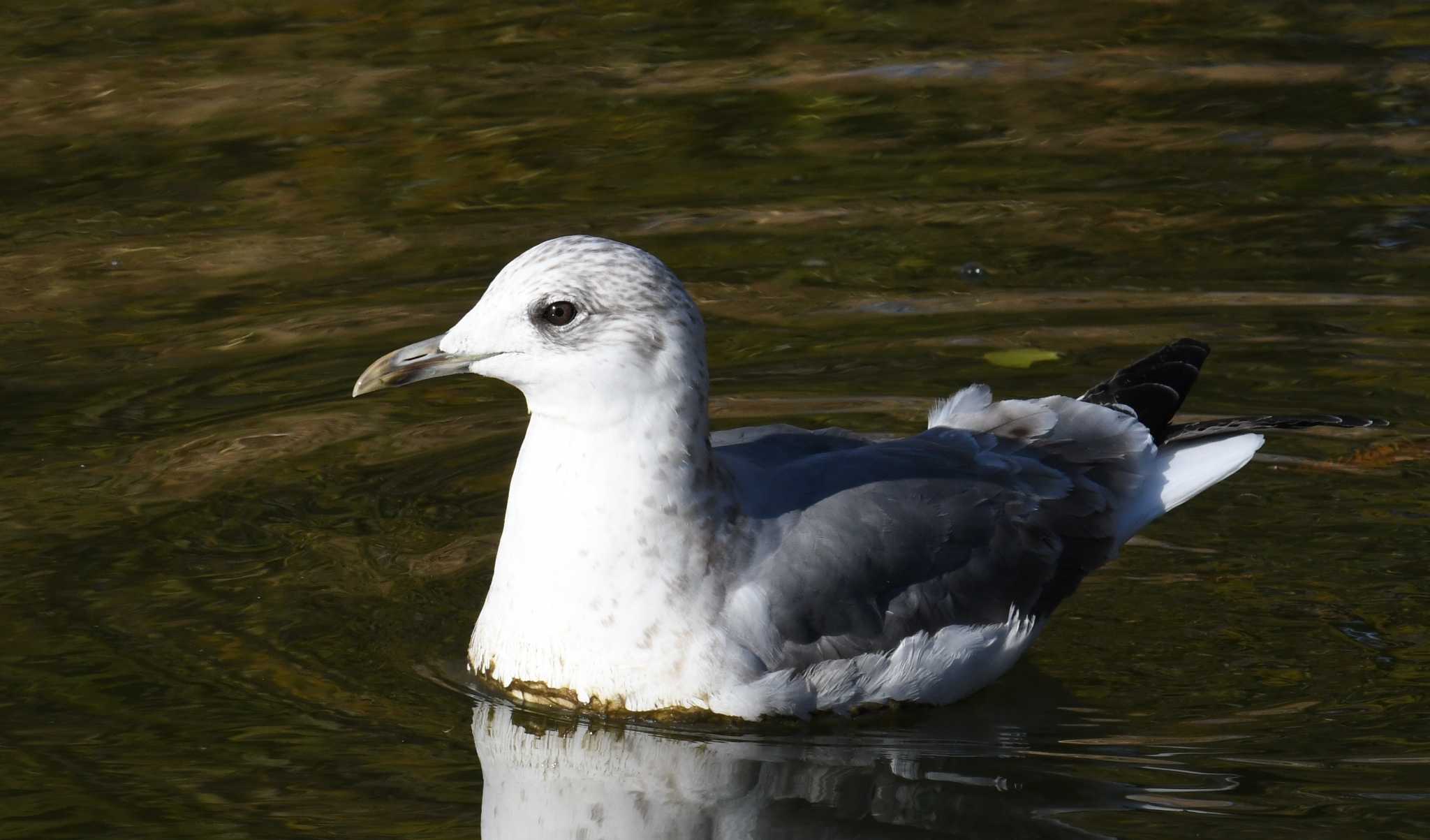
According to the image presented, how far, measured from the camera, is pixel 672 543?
564cm

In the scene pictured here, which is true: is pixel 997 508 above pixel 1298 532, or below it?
above

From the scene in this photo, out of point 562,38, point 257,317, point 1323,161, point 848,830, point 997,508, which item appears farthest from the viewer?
point 562,38

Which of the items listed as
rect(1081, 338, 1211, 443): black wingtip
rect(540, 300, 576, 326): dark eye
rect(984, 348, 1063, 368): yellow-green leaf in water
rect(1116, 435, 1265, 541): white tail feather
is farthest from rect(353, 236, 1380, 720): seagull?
rect(984, 348, 1063, 368): yellow-green leaf in water

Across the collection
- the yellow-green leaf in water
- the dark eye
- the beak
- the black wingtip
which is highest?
the dark eye

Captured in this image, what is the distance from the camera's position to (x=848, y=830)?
17.1ft

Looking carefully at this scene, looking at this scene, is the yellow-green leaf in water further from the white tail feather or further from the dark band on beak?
the dark band on beak

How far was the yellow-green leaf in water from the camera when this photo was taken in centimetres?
835

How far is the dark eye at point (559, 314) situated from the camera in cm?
561

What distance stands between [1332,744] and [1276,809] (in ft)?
1.39

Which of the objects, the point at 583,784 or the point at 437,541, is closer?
the point at 583,784

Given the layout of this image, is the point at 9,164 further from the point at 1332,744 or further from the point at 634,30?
the point at 1332,744

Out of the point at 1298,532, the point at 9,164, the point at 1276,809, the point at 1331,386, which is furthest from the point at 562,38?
the point at 1276,809

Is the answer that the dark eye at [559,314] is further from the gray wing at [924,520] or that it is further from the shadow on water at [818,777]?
the shadow on water at [818,777]

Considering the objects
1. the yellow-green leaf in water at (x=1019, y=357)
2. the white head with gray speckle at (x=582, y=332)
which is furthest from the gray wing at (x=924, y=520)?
the yellow-green leaf in water at (x=1019, y=357)
